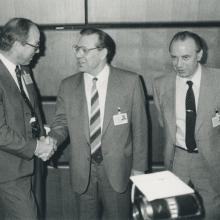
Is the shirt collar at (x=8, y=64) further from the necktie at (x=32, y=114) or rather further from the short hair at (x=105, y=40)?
the short hair at (x=105, y=40)

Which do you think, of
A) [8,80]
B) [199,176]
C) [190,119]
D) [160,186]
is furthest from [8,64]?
[199,176]

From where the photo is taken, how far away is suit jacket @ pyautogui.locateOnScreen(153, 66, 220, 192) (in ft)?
6.89

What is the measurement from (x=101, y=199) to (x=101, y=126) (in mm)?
577

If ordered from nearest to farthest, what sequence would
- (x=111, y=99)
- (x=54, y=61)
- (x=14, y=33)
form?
(x=14, y=33), (x=111, y=99), (x=54, y=61)

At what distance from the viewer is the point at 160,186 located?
1.07m

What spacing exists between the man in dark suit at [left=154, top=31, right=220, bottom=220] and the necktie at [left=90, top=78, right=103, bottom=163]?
47cm

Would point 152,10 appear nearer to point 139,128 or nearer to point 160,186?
point 139,128

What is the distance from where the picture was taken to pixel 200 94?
2113mm

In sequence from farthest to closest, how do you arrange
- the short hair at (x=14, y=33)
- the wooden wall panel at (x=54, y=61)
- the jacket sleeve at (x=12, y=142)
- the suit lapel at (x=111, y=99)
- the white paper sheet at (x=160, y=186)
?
the wooden wall panel at (x=54, y=61), the suit lapel at (x=111, y=99), the short hair at (x=14, y=33), the jacket sleeve at (x=12, y=142), the white paper sheet at (x=160, y=186)

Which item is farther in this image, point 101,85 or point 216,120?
point 101,85

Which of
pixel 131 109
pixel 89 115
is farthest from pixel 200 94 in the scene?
pixel 89 115

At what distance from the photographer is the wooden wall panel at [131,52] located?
8.16ft

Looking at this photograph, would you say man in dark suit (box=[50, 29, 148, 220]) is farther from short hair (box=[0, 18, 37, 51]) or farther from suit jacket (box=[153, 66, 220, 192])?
short hair (box=[0, 18, 37, 51])

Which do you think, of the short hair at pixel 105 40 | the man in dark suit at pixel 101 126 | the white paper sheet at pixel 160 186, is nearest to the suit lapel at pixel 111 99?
the man in dark suit at pixel 101 126
